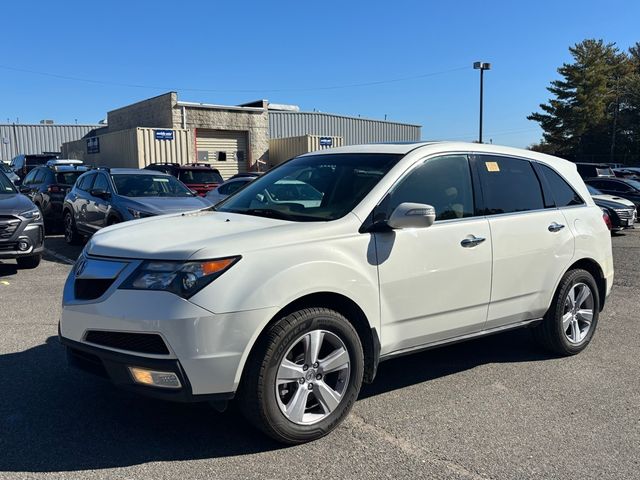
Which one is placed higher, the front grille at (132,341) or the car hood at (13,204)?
the car hood at (13,204)

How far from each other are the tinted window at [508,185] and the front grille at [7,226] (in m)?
6.71

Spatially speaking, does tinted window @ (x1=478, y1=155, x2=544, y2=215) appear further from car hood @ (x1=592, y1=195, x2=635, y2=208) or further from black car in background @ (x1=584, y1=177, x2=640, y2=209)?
black car in background @ (x1=584, y1=177, x2=640, y2=209)

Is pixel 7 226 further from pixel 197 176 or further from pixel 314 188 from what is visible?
pixel 197 176

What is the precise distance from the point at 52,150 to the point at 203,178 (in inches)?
1282

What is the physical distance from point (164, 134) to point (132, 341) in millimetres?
23353

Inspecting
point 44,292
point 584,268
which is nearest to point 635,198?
point 584,268

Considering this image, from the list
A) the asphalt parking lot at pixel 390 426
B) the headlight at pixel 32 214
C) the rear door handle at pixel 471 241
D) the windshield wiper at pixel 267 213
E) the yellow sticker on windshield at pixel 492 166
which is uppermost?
the yellow sticker on windshield at pixel 492 166

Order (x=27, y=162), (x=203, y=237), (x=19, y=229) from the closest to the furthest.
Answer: (x=203, y=237), (x=19, y=229), (x=27, y=162)

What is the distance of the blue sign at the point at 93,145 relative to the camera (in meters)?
28.2

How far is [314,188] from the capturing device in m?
4.30

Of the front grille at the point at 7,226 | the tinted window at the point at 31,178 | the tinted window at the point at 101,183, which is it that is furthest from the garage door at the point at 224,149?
the front grille at the point at 7,226

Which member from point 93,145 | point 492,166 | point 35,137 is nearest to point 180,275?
point 492,166

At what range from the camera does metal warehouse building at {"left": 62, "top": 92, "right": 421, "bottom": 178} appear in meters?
25.3

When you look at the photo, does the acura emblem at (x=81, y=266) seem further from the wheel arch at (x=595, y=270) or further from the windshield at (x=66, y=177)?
the windshield at (x=66, y=177)
